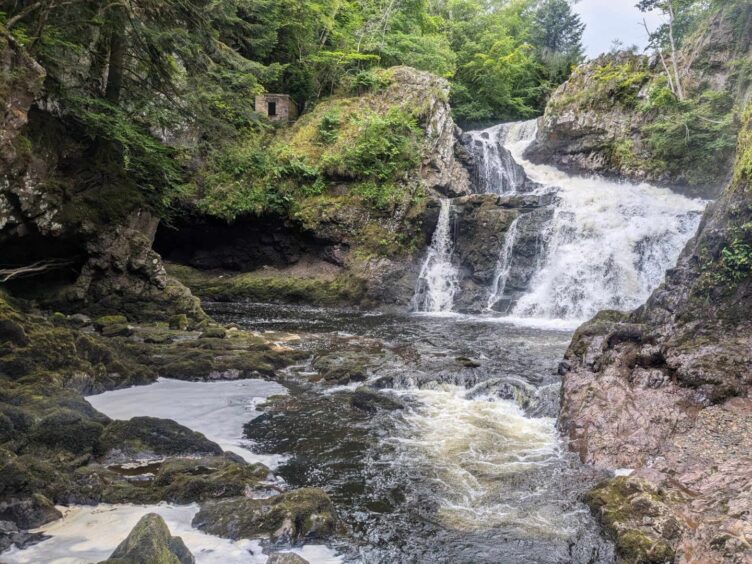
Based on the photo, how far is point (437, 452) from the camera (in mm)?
6559

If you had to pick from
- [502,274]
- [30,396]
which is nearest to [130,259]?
[30,396]

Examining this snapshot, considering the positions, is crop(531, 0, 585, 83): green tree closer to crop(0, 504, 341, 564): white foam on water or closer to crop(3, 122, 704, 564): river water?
crop(3, 122, 704, 564): river water

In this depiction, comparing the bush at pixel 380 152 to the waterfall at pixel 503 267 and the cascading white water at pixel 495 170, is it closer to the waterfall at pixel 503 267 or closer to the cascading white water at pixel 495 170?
the cascading white water at pixel 495 170

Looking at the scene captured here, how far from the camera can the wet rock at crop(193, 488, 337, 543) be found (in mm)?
4258

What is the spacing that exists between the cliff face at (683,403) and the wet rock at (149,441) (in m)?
4.47

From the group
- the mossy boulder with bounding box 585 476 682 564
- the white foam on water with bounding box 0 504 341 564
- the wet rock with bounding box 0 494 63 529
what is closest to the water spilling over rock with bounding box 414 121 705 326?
the mossy boulder with bounding box 585 476 682 564

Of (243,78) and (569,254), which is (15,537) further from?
(569,254)

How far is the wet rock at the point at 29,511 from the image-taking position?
4027 millimetres

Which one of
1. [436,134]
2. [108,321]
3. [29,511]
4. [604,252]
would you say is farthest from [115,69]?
[604,252]

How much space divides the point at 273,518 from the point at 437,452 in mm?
2784

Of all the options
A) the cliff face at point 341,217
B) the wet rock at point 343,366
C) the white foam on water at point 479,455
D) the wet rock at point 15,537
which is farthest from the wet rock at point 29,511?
the cliff face at point 341,217

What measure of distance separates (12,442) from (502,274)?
57.0ft

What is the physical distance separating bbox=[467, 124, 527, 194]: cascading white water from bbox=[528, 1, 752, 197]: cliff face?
2858 millimetres

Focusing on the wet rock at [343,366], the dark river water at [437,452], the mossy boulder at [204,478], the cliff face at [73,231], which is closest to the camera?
the dark river water at [437,452]
